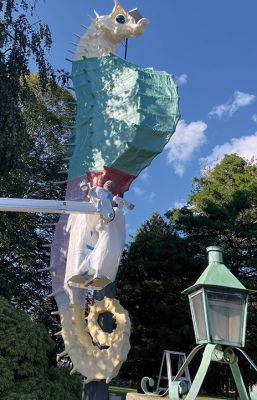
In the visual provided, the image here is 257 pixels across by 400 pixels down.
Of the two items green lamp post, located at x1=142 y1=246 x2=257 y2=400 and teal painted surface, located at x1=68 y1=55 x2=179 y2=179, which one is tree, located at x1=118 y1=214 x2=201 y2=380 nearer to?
teal painted surface, located at x1=68 y1=55 x2=179 y2=179

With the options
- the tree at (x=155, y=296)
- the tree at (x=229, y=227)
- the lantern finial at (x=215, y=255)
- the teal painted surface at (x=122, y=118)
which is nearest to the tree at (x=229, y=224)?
the tree at (x=229, y=227)

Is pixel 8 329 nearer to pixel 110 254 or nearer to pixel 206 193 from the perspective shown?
pixel 110 254

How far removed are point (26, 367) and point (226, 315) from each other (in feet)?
18.9

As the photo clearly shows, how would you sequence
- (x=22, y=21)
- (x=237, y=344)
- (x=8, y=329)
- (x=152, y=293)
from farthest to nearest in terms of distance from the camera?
(x=152, y=293)
(x=22, y=21)
(x=8, y=329)
(x=237, y=344)

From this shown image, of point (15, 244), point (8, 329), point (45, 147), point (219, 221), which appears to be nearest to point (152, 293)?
point (219, 221)

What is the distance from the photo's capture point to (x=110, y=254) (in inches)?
186

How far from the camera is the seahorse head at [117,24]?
9469mm

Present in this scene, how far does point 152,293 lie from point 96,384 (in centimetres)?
895

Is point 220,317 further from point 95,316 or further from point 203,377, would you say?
point 95,316

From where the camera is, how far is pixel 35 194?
53.5 feet

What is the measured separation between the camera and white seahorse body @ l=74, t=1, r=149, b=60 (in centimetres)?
945

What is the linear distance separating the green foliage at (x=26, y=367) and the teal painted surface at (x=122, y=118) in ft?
8.64

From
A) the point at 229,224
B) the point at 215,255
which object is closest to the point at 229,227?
the point at 229,224

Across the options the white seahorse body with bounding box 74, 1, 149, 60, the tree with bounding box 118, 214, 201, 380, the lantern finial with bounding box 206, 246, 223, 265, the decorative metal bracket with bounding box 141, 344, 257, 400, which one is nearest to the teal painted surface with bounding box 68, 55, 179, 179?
the white seahorse body with bounding box 74, 1, 149, 60
